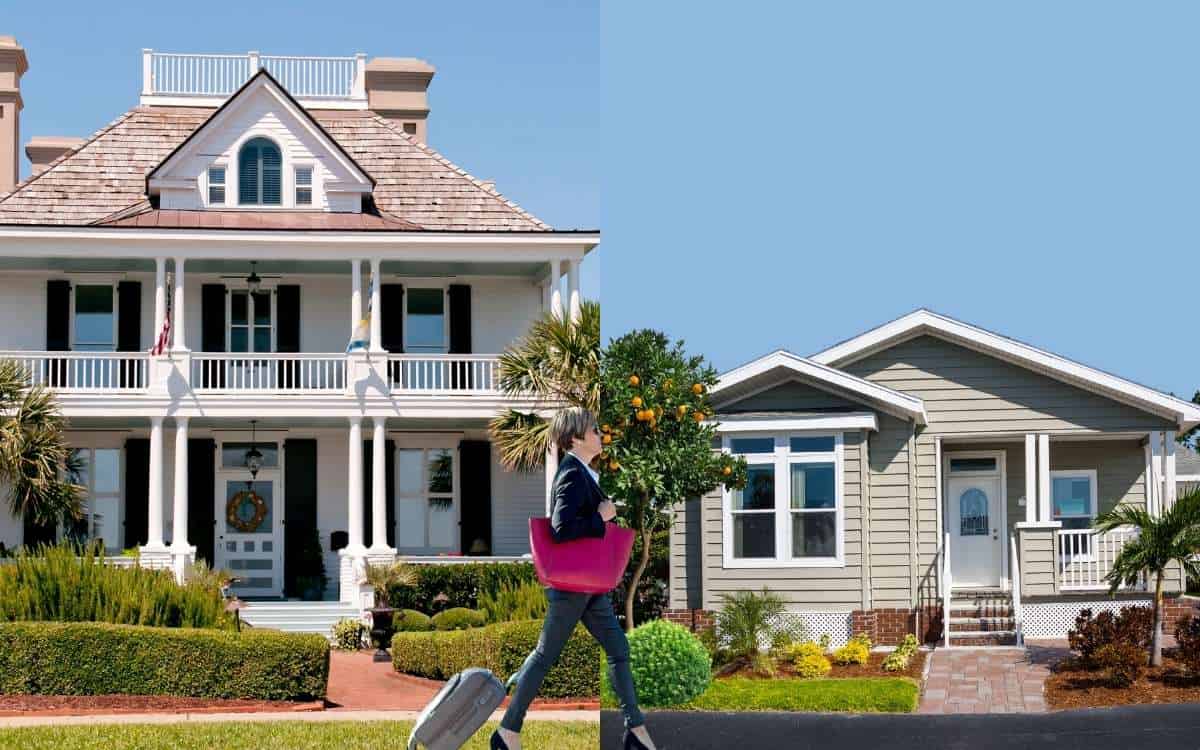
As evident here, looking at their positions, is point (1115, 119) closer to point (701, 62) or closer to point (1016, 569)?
point (701, 62)

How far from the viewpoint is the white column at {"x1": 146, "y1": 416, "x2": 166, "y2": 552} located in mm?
19062

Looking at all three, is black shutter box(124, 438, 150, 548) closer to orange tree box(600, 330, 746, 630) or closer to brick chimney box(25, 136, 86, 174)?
brick chimney box(25, 136, 86, 174)

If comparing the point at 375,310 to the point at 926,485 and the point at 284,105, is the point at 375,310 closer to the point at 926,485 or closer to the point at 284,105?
the point at 284,105

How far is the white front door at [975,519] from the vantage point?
15.0 metres

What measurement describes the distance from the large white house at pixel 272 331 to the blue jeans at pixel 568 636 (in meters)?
13.5

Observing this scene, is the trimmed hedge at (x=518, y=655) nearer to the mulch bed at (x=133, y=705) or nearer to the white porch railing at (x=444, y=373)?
the mulch bed at (x=133, y=705)

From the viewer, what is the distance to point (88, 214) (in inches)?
808

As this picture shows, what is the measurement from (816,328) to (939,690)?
5.24 metres

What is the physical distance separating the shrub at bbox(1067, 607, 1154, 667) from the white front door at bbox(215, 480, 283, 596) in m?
10.7

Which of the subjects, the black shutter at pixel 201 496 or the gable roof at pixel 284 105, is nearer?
the black shutter at pixel 201 496

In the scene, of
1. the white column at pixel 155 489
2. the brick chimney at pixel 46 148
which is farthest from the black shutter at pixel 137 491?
the brick chimney at pixel 46 148

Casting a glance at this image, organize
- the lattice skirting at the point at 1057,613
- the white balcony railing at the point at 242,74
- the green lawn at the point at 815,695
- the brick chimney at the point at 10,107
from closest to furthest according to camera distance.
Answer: the green lawn at the point at 815,695
the lattice skirting at the point at 1057,613
the white balcony railing at the point at 242,74
the brick chimney at the point at 10,107

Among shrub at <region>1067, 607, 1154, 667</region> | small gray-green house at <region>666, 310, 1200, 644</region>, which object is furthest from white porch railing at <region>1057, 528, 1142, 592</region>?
shrub at <region>1067, 607, 1154, 667</region>

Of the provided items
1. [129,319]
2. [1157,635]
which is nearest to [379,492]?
[129,319]
